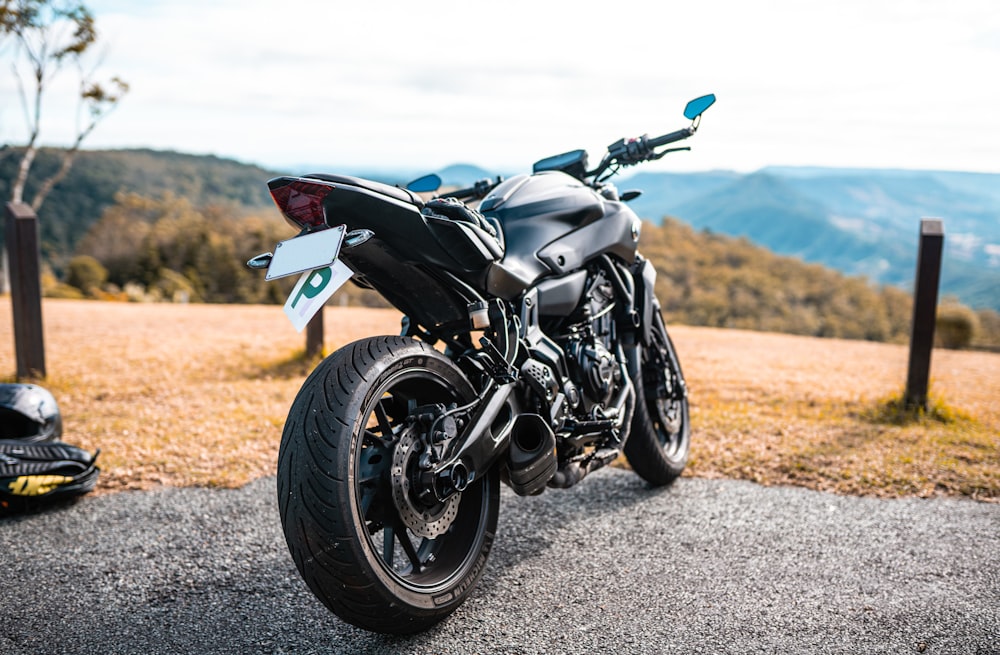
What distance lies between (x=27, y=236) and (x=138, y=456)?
2960 millimetres

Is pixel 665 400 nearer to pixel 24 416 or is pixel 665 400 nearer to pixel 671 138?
pixel 671 138

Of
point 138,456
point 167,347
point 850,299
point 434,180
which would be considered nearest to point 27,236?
point 167,347

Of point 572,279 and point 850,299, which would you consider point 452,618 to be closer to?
point 572,279

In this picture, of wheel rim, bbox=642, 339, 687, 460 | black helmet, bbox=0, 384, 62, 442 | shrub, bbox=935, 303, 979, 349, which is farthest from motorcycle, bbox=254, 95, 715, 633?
shrub, bbox=935, 303, 979, 349

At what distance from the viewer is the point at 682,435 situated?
4449 mm

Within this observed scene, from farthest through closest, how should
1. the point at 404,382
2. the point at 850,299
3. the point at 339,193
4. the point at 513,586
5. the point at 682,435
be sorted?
1. the point at 850,299
2. the point at 682,435
3. the point at 513,586
4. the point at 404,382
5. the point at 339,193

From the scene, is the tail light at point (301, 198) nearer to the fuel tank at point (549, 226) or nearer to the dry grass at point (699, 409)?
the fuel tank at point (549, 226)

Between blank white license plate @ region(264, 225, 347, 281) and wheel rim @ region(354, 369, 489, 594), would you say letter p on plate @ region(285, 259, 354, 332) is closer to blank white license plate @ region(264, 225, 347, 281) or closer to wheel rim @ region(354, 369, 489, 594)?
blank white license plate @ region(264, 225, 347, 281)

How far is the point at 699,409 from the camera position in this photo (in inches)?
241

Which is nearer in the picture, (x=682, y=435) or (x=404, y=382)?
(x=404, y=382)

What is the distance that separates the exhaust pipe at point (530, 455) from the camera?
114 inches

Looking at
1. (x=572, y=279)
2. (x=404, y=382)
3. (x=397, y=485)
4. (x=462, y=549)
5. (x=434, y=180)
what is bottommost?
(x=462, y=549)

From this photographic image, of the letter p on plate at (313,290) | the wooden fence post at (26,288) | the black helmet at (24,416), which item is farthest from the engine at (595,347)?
the wooden fence post at (26,288)

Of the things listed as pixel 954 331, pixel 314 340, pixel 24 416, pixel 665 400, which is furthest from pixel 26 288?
pixel 954 331
